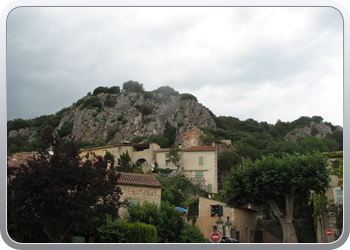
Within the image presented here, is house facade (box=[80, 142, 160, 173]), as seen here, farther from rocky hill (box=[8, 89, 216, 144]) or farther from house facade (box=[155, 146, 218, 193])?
rocky hill (box=[8, 89, 216, 144])

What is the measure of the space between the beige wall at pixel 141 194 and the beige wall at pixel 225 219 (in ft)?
17.9

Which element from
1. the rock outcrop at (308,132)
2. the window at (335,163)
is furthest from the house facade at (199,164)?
the rock outcrop at (308,132)

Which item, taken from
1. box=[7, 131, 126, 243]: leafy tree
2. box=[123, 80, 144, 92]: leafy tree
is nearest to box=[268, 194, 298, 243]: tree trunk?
box=[7, 131, 126, 243]: leafy tree

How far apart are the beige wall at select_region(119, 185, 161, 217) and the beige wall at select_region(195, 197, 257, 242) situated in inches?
215

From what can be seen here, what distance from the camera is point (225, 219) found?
68.6ft

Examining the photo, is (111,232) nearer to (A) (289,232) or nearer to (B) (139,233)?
(B) (139,233)

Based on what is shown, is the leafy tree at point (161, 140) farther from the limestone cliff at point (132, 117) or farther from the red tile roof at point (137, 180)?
the red tile roof at point (137, 180)

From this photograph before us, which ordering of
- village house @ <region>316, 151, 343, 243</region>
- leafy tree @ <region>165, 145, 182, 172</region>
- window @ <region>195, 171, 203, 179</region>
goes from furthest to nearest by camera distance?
leafy tree @ <region>165, 145, 182, 172</region>
window @ <region>195, 171, 203, 179</region>
village house @ <region>316, 151, 343, 243</region>

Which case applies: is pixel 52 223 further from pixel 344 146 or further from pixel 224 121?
pixel 224 121

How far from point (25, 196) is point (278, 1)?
398 inches

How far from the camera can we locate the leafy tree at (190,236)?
12.9m

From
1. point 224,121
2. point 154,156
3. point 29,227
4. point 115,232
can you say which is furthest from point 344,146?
point 224,121

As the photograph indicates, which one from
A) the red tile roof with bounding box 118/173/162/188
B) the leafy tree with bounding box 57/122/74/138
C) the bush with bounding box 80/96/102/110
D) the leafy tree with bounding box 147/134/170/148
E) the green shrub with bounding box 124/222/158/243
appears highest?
the bush with bounding box 80/96/102/110

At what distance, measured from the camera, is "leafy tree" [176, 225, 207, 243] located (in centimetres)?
1290
